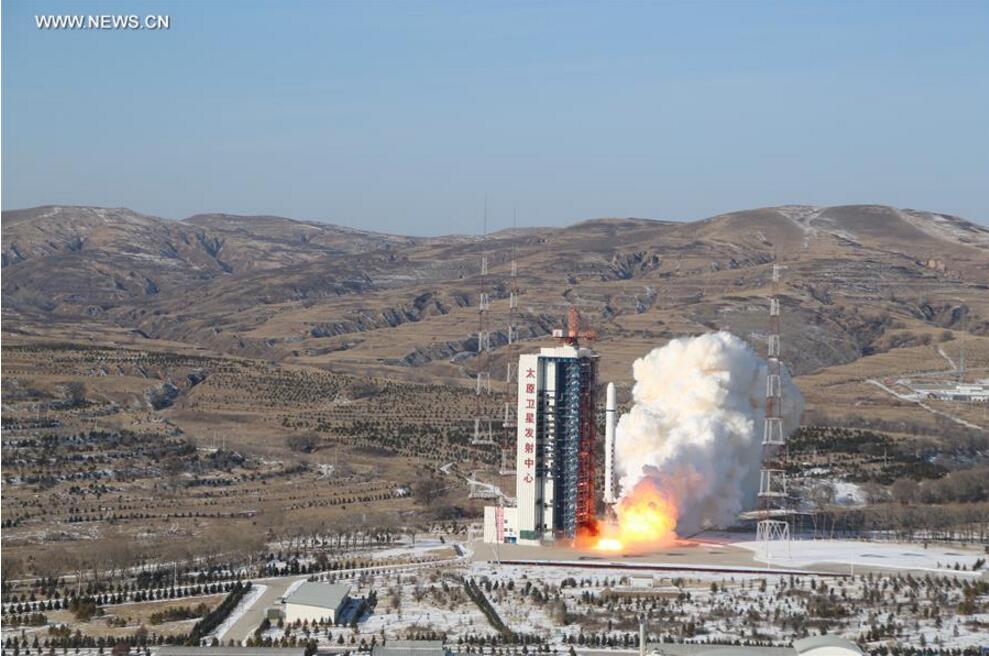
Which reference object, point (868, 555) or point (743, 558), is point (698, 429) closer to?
point (743, 558)

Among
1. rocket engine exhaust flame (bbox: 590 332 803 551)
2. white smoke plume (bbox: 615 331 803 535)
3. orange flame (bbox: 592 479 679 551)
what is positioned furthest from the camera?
white smoke plume (bbox: 615 331 803 535)

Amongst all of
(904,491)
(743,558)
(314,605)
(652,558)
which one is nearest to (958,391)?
(904,491)

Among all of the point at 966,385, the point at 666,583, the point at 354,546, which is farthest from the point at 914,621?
the point at 966,385

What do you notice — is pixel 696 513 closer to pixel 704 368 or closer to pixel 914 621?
pixel 704 368

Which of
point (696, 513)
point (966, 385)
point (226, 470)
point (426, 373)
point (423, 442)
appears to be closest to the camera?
point (696, 513)

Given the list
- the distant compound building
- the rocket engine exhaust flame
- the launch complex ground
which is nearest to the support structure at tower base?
the launch complex ground

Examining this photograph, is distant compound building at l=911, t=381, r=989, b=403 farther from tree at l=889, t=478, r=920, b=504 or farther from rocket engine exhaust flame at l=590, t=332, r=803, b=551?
rocket engine exhaust flame at l=590, t=332, r=803, b=551

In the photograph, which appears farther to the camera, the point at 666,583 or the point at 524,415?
the point at 524,415
